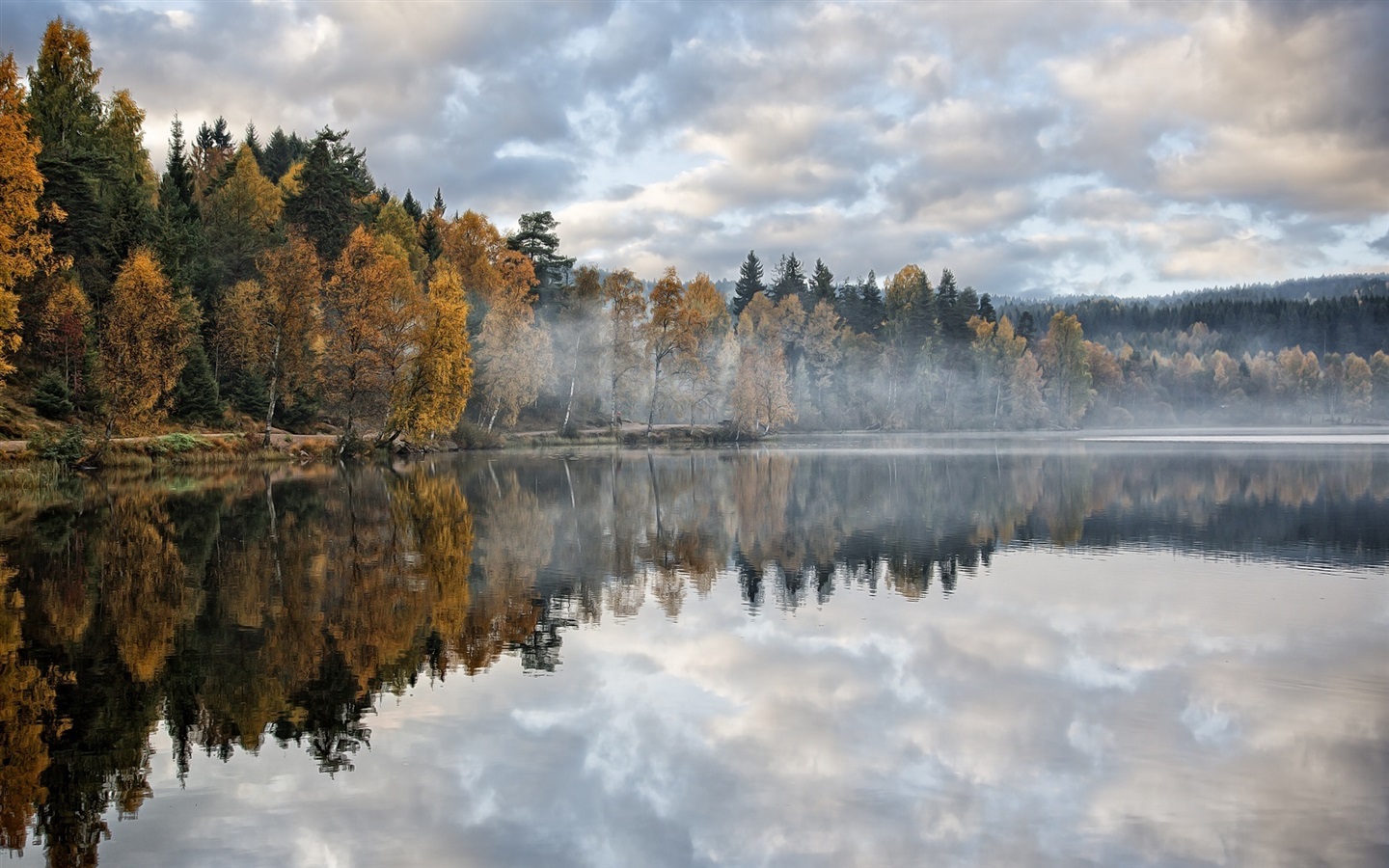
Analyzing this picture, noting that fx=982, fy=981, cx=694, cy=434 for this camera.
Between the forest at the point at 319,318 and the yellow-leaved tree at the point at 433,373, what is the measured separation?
145 mm

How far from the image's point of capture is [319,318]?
60.7 meters

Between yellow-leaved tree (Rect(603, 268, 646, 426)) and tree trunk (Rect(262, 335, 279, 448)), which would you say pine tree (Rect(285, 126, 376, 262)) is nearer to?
tree trunk (Rect(262, 335, 279, 448))

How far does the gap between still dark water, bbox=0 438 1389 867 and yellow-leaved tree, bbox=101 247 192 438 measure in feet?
68.7

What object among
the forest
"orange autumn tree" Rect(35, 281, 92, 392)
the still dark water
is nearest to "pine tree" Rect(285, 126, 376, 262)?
the forest

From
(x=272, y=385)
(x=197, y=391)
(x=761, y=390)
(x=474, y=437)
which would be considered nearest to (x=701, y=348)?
(x=761, y=390)

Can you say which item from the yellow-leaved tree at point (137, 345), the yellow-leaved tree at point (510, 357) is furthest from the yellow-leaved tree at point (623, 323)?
the yellow-leaved tree at point (137, 345)

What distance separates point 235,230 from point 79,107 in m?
12.4

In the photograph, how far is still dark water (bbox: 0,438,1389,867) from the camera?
7.51 meters

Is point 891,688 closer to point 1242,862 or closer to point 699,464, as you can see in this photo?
point 1242,862

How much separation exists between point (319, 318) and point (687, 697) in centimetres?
5574

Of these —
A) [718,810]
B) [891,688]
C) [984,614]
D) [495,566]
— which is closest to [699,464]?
[495,566]

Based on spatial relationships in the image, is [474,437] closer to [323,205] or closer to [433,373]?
[433,373]

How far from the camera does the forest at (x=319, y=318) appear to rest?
44812 mm

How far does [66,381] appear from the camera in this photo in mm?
45594
